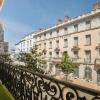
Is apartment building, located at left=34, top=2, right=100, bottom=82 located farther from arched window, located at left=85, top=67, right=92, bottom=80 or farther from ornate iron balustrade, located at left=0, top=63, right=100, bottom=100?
ornate iron balustrade, located at left=0, top=63, right=100, bottom=100

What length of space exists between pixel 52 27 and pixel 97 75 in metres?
17.3

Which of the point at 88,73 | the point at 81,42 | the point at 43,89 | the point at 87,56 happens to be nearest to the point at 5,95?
the point at 43,89

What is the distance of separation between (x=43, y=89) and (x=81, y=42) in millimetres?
34149

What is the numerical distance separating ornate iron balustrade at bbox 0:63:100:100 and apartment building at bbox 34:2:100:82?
1144 inches

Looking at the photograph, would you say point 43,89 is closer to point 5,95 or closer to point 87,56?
point 5,95

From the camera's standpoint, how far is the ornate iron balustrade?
2447 millimetres

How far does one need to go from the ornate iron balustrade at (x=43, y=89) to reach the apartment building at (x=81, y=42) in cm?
2905

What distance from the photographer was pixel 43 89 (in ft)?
12.5

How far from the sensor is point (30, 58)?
1157 inches

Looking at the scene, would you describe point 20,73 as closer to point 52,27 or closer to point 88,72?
point 88,72

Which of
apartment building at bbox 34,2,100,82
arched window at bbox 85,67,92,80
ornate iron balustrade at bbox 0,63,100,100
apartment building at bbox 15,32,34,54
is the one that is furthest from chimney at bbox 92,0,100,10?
ornate iron balustrade at bbox 0,63,100,100

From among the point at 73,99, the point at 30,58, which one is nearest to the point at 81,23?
the point at 30,58

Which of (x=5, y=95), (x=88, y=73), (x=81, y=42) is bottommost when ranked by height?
(x=88, y=73)

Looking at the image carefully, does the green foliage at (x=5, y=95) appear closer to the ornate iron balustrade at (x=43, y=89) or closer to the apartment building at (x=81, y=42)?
the ornate iron balustrade at (x=43, y=89)
